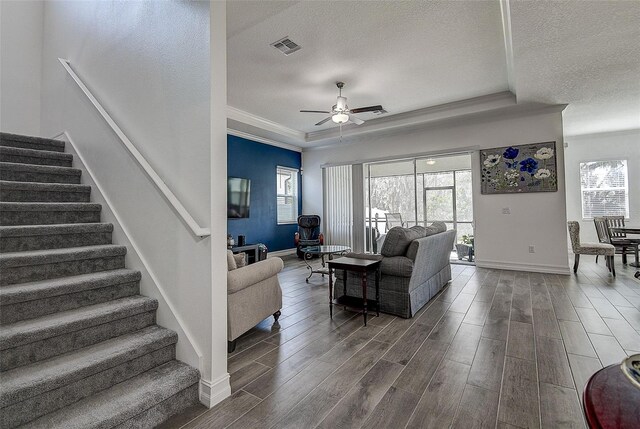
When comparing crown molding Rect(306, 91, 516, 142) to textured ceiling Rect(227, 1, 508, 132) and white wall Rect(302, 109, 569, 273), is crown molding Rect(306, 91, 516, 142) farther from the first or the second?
white wall Rect(302, 109, 569, 273)

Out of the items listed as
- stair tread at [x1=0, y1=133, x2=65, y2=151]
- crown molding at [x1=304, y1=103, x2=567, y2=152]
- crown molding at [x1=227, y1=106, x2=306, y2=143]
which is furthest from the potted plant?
stair tread at [x1=0, y1=133, x2=65, y2=151]

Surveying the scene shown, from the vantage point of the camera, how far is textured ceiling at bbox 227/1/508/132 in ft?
9.47

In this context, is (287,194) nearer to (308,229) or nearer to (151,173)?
(308,229)

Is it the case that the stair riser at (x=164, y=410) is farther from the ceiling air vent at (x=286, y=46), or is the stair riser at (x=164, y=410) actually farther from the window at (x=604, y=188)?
the window at (x=604, y=188)

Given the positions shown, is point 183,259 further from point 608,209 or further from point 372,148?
point 608,209

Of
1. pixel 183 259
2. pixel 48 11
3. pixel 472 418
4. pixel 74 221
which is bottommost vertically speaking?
pixel 472 418

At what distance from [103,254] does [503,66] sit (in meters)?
5.02

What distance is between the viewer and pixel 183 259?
1.91 m

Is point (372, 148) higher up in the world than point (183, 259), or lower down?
higher up

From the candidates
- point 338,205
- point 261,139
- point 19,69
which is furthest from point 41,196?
point 338,205

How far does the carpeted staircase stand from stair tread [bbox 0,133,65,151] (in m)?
0.64

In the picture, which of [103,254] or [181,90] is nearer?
[181,90]

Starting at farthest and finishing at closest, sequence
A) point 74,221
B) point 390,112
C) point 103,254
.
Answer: point 390,112, point 74,221, point 103,254

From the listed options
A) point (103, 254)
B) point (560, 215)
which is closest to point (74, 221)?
point (103, 254)
